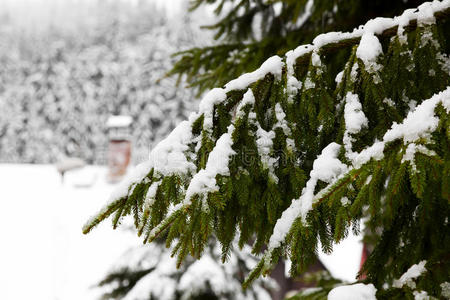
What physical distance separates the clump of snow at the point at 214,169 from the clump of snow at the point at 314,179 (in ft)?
0.97

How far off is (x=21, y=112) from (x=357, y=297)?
1594 inches

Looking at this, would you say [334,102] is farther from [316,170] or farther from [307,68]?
[316,170]

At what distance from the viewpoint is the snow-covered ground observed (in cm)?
859

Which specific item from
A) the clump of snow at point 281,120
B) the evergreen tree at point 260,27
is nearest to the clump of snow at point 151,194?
the clump of snow at point 281,120

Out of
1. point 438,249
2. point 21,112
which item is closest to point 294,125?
point 438,249

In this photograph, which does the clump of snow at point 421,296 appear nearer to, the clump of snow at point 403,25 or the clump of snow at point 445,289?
the clump of snow at point 445,289

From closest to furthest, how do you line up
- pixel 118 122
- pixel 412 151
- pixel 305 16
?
pixel 412 151 < pixel 305 16 < pixel 118 122

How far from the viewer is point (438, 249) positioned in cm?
185

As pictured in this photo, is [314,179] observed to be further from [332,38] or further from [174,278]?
[174,278]

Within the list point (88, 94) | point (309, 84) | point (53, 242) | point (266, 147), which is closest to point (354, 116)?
point (309, 84)

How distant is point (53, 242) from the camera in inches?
412

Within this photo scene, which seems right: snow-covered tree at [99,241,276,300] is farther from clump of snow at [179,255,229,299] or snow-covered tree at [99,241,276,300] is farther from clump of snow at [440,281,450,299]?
clump of snow at [440,281,450,299]

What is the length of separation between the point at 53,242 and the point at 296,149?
10537 mm

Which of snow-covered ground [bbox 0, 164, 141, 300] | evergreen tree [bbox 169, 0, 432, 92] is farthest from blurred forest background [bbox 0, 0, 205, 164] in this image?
evergreen tree [bbox 169, 0, 432, 92]
